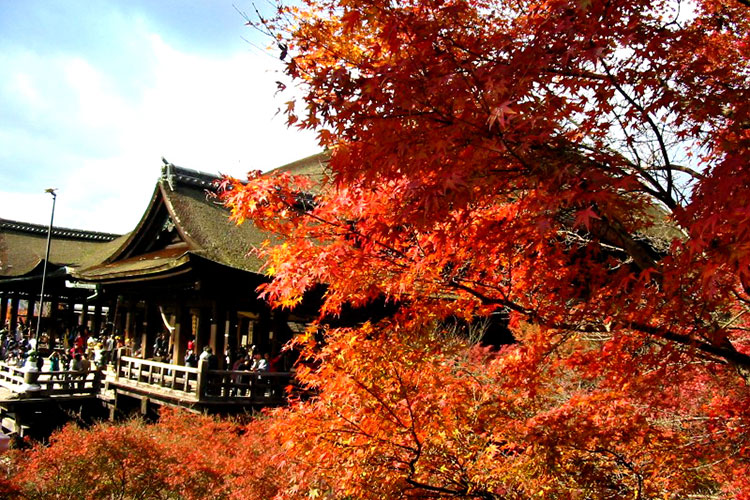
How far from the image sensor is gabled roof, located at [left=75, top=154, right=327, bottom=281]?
12.1 metres

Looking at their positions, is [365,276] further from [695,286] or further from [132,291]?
[132,291]

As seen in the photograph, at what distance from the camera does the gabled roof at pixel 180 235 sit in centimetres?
1206

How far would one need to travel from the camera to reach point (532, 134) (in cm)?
263

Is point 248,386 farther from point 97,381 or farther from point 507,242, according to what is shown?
point 507,242

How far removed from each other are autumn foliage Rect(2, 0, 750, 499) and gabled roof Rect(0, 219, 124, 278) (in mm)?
22909

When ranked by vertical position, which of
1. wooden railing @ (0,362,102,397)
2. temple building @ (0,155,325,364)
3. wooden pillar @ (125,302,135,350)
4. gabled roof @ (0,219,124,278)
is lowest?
wooden railing @ (0,362,102,397)

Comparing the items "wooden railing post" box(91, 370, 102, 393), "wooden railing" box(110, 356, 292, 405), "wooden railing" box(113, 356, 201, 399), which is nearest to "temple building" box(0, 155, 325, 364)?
"wooden railing" box(113, 356, 201, 399)

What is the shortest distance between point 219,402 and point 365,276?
7.48 meters

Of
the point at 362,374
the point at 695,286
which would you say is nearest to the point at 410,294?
the point at 362,374

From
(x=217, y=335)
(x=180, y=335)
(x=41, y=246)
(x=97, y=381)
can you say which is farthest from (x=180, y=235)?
(x=41, y=246)

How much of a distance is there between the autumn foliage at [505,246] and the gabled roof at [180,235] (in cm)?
785

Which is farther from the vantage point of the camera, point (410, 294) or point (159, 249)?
point (159, 249)

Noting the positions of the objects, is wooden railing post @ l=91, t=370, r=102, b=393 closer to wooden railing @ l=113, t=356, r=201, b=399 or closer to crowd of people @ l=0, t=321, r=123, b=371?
crowd of people @ l=0, t=321, r=123, b=371

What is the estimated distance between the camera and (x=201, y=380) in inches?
405
